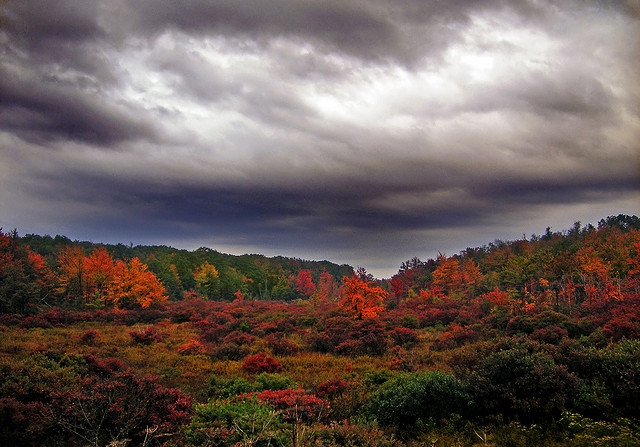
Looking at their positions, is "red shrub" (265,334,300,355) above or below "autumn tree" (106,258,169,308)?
below

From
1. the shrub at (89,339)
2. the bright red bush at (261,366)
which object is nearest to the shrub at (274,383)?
the bright red bush at (261,366)

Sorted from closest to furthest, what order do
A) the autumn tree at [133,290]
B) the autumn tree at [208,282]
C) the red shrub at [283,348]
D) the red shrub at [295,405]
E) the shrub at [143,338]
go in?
the red shrub at [295,405] → the red shrub at [283,348] → the shrub at [143,338] → the autumn tree at [133,290] → the autumn tree at [208,282]

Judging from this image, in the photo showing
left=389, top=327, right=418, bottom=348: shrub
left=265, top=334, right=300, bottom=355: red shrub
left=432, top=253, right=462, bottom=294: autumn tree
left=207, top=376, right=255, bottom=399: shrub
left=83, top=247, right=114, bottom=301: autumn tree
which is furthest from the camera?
left=432, top=253, right=462, bottom=294: autumn tree

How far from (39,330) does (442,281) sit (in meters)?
44.4

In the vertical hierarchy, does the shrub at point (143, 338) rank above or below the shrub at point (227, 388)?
below

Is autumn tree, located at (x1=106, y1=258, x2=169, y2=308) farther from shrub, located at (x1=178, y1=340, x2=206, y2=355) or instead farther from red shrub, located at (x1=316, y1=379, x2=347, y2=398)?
red shrub, located at (x1=316, y1=379, x2=347, y2=398)

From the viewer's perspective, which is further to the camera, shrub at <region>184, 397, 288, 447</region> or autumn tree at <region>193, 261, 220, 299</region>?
autumn tree at <region>193, 261, 220, 299</region>

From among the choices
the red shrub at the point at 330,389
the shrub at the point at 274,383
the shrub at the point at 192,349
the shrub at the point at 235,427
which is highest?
the shrub at the point at 235,427

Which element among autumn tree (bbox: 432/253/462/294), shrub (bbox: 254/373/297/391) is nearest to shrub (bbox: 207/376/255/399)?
shrub (bbox: 254/373/297/391)

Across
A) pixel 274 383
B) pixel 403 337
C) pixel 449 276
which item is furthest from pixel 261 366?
pixel 449 276

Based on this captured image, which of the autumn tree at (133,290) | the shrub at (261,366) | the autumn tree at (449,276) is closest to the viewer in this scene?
the shrub at (261,366)

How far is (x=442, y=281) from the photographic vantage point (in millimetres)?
52719

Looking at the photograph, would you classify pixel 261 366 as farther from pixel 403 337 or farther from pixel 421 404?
pixel 403 337

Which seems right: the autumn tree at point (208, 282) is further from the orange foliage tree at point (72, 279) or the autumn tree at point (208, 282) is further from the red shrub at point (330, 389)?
the red shrub at point (330, 389)
